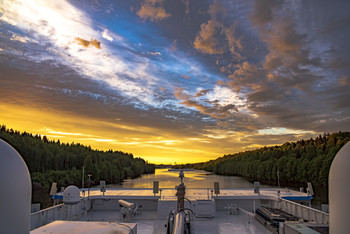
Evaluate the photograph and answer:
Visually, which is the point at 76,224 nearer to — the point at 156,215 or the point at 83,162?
the point at 156,215

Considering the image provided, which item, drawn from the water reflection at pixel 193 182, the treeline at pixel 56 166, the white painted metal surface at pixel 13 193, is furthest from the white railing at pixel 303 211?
the treeline at pixel 56 166

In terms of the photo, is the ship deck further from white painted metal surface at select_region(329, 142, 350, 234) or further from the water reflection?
the water reflection

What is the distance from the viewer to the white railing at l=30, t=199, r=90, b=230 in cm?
1231

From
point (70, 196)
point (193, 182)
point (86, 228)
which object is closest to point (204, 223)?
point (70, 196)

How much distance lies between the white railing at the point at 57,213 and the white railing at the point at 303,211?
1291 centimetres

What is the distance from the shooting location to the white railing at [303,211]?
1255cm

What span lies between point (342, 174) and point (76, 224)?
848 centimetres

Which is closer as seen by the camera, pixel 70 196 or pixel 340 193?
pixel 340 193

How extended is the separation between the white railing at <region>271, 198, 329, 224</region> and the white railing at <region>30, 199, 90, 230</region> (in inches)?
508

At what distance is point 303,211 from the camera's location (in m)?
14.6

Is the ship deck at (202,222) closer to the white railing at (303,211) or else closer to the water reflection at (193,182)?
the white railing at (303,211)

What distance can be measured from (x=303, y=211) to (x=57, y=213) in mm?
13344

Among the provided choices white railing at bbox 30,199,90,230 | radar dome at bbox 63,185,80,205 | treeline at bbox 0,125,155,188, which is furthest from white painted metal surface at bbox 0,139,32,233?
treeline at bbox 0,125,155,188

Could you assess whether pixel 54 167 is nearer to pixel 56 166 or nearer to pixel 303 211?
pixel 56 166
